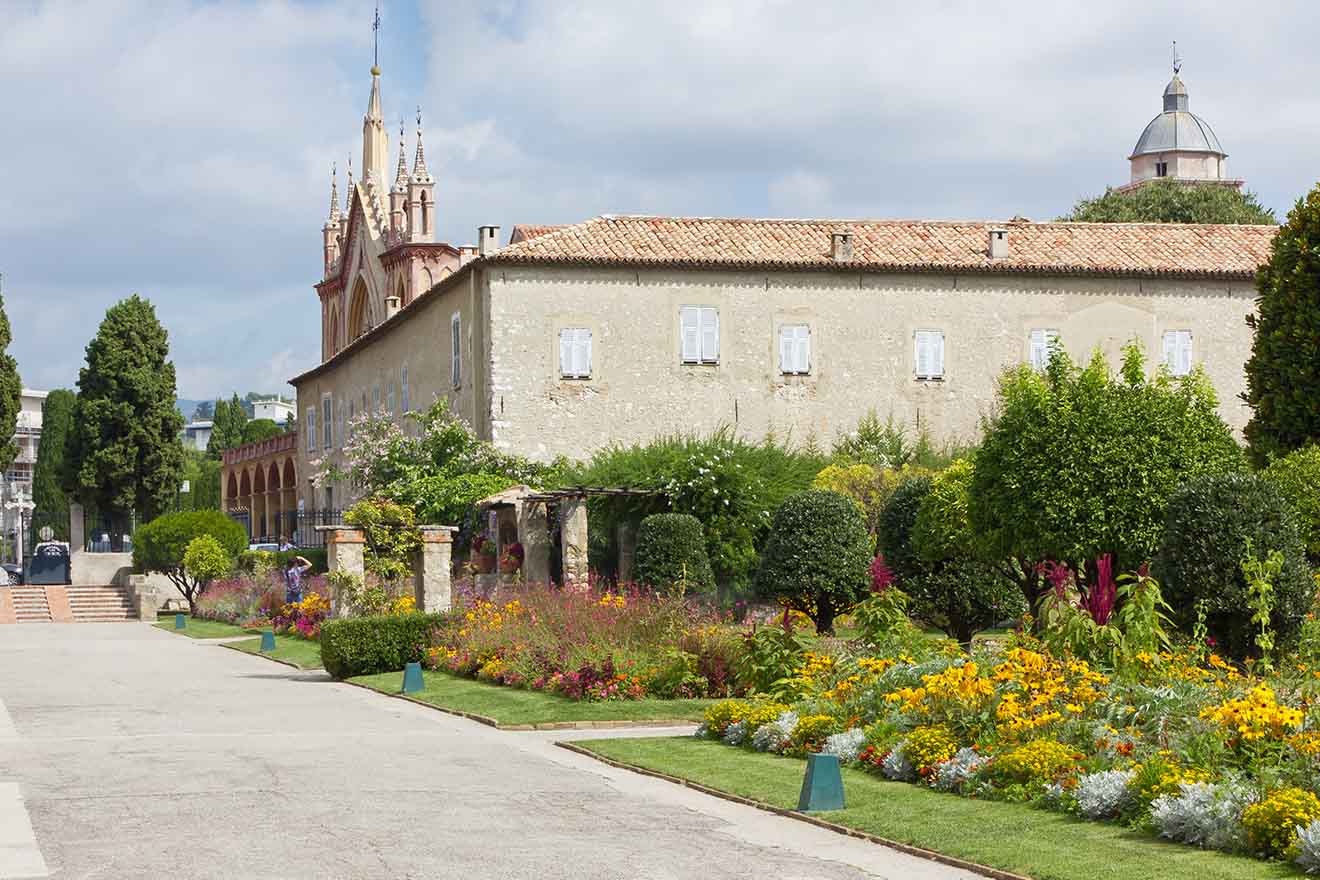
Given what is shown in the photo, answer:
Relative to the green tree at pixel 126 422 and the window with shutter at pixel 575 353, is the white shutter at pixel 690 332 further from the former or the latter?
the green tree at pixel 126 422

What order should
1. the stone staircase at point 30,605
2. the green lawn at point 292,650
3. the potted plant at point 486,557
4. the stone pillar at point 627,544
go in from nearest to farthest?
the green lawn at point 292,650, the stone pillar at point 627,544, the potted plant at point 486,557, the stone staircase at point 30,605

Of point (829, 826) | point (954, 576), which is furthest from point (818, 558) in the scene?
point (829, 826)

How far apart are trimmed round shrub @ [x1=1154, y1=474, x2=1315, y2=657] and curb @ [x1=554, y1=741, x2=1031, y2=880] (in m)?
6.49

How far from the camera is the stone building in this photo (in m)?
38.8

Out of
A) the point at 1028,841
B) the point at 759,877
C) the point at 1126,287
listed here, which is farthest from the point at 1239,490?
the point at 1126,287

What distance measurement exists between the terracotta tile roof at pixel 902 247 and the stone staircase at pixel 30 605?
807 inches

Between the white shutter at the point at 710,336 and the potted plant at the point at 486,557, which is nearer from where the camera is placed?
the potted plant at the point at 486,557

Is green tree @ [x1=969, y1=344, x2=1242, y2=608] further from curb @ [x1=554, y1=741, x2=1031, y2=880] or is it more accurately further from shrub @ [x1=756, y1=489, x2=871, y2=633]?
curb @ [x1=554, y1=741, x2=1031, y2=880]

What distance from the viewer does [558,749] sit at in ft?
50.7

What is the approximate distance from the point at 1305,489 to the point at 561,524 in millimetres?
15468

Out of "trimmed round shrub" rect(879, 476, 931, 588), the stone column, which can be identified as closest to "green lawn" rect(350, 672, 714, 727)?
"trimmed round shrub" rect(879, 476, 931, 588)

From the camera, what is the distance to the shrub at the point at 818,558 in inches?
1084

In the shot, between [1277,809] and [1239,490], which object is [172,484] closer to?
[1239,490]

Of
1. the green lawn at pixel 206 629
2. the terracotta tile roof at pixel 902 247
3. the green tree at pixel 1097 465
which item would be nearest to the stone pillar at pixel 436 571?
the green tree at pixel 1097 465
